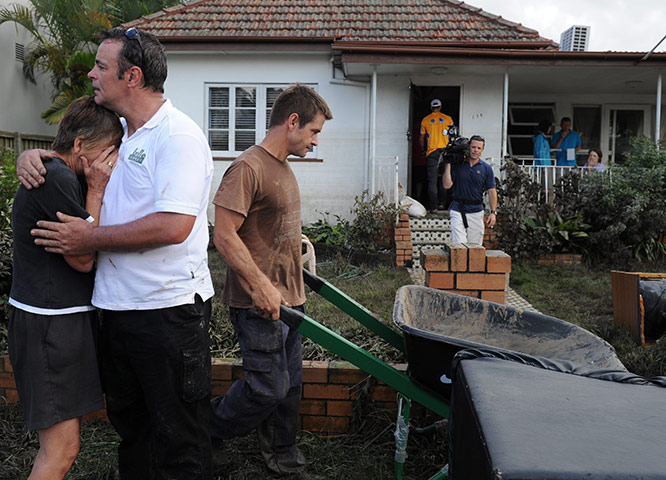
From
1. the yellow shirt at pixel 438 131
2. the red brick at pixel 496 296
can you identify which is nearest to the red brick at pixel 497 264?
the red brick at pixel 496 296

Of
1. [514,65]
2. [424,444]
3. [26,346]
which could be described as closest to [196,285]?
[26,346]

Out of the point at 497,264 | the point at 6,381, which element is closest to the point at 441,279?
the point at 497,264

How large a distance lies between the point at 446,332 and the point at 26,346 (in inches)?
79.3

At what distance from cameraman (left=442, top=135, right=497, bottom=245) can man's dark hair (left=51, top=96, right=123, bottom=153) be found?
5461 millimetres

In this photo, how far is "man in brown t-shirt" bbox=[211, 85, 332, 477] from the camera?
102 inches

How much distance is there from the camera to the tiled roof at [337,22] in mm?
11688

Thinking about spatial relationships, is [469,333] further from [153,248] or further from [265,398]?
[153,248]

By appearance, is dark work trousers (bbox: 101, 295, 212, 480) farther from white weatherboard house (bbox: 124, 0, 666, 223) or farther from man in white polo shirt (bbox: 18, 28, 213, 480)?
white weatherboard house (bbox: 124, 0, 666, 223)

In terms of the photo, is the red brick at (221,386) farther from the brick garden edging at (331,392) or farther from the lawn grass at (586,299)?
the lawn grass at (586,299)

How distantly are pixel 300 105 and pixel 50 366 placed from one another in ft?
5.14

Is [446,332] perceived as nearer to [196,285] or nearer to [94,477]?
[196,285]

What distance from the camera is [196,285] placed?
231 centimetres

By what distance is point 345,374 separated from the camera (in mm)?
3227

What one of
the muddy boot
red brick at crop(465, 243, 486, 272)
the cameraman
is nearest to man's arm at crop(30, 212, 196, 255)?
the muddy boot
